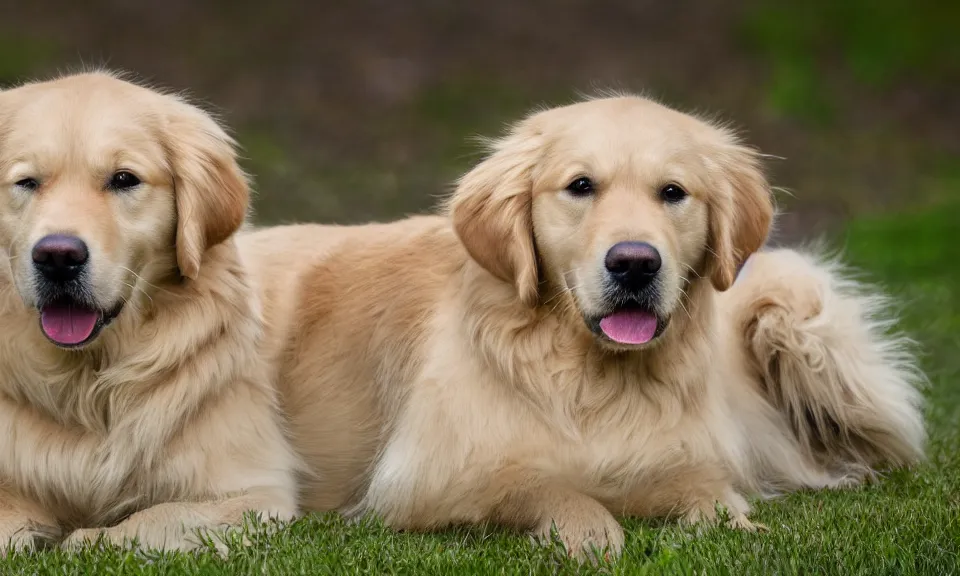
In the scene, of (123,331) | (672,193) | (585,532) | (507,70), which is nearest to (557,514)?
(585,532)

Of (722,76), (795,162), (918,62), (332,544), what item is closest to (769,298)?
(332,544)

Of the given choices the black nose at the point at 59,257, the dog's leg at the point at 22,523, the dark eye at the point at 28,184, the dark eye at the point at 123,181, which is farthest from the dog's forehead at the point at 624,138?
the dog's leg at the point at 22,523

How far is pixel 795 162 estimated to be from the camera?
13.4m

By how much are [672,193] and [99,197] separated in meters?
1.68

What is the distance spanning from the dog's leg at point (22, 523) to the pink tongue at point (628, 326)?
1748 mm

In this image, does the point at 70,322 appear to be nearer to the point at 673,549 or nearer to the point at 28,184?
the point at 28,184

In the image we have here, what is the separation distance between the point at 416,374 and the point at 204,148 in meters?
0.98

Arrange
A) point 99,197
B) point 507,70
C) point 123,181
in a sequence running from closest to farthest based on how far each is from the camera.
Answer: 1. point 99,197
2. point 123,181
3. point 507,70

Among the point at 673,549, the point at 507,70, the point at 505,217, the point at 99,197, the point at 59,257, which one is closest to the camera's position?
the point at 673,549

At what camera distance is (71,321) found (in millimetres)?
3957

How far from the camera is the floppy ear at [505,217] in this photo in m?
4.13

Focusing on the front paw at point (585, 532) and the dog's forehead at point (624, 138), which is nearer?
the front paw at point (585, 532)

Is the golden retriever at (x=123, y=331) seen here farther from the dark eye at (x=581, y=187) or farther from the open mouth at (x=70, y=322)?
the dark eye at (x=581, y=187)

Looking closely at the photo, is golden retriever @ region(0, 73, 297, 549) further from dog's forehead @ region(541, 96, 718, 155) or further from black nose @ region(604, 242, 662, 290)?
black nose @ region(604, 242, 662, 290)
